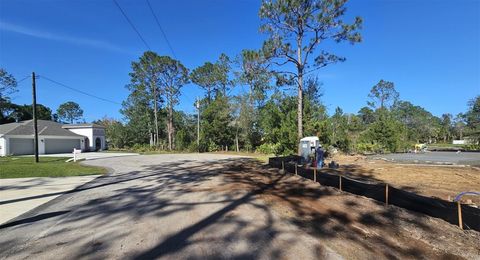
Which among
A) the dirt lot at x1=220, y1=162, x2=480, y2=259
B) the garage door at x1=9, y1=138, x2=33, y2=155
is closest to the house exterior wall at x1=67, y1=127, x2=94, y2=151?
the garage door at x1=9, y1=138, x2=33, y2=155

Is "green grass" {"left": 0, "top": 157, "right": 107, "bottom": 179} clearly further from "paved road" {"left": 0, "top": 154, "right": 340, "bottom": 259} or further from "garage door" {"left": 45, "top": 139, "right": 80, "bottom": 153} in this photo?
"garage door" {"left": 45, "top": 139, "right": 80, "bottom": 153}

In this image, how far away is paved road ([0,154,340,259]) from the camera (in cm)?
456

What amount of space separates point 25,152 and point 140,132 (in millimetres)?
20727

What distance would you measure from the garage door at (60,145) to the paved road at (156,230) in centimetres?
3666

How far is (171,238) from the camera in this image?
205 inches

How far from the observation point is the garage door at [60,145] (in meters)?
40.5

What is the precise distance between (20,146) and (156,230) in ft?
129

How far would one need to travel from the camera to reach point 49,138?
4050cm

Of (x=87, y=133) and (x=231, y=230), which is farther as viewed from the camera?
(x=87, y=133)

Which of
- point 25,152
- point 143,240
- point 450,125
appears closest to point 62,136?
point 25,152

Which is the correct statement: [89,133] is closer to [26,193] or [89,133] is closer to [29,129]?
[29,129]

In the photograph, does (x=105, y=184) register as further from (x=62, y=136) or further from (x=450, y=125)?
(x=450, y=125)

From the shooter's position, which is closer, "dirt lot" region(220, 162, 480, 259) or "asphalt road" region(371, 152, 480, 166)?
"dirt lot" region(220, 162, 480, 259)

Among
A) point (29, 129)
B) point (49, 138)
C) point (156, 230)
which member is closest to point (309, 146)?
point (156, 230)
